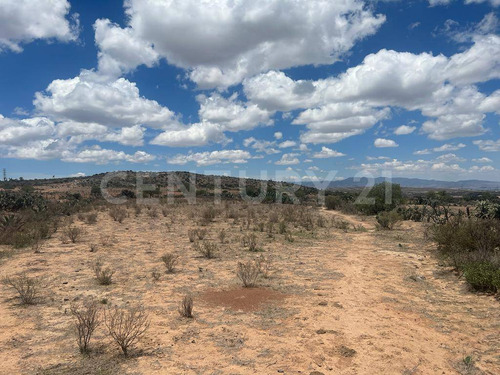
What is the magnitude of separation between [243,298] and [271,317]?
1.20 metres

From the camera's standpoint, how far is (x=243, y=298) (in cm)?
746

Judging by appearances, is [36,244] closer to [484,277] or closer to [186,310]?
[186,310]

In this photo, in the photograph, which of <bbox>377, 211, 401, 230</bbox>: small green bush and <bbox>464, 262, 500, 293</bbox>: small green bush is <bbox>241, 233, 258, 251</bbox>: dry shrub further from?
<bbox>377, 211, 401, 230</bbox>: small green bush

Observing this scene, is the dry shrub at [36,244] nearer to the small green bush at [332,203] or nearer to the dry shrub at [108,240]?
the dry shrub at [108,240]

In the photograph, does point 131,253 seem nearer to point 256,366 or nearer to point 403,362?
point 256,366

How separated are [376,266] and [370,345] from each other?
5.50 metres

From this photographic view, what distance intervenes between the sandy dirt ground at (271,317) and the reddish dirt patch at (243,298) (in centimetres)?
2

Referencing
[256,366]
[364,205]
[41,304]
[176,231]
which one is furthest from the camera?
[364,205]

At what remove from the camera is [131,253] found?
40.3 ft

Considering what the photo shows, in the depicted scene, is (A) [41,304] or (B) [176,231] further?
(B) [176,231]

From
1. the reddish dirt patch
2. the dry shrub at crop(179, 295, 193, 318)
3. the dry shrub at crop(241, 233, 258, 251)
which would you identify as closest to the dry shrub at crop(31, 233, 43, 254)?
the dry shrub at crop(241, 233, 258, 251)

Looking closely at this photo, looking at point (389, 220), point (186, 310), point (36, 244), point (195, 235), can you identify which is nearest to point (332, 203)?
point (389, 220)

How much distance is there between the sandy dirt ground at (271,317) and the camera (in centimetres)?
471

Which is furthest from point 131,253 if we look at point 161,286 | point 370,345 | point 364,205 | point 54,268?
point 364,205
